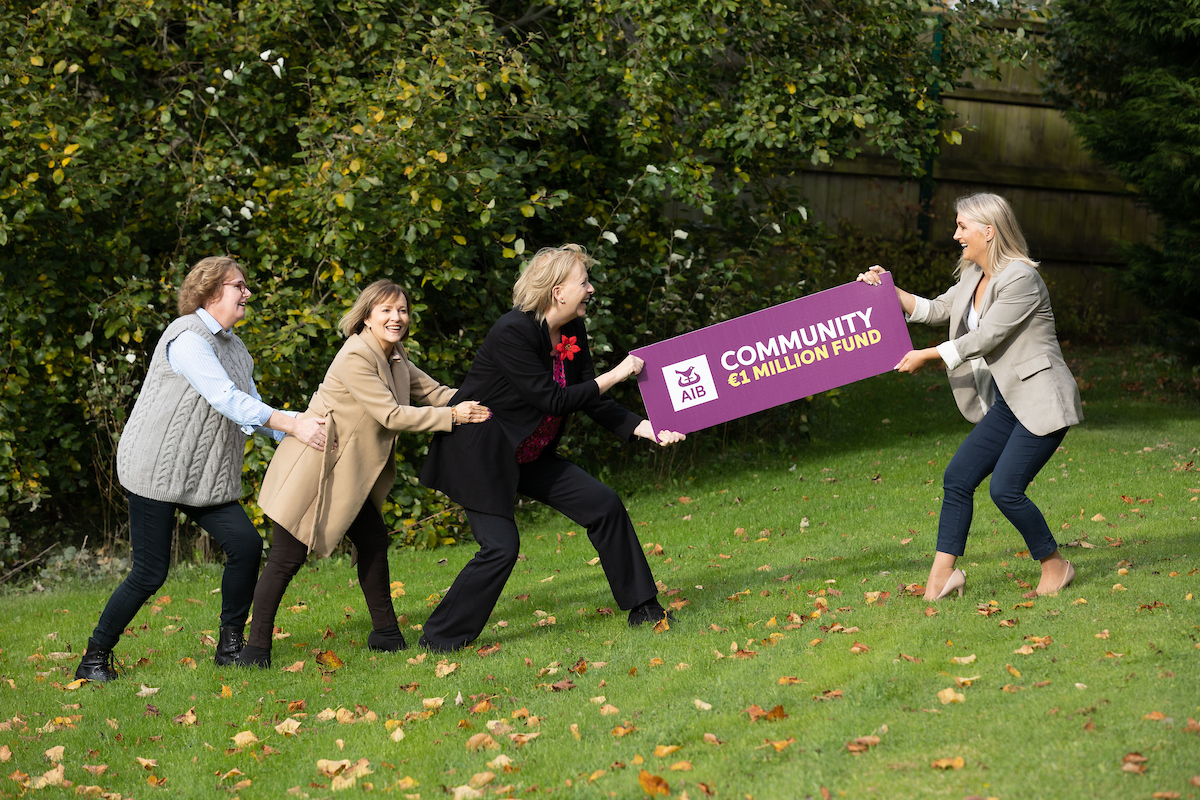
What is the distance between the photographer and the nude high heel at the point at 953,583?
5.30 meters

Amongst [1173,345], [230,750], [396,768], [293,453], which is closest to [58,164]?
[293,453]

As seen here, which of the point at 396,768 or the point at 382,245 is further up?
the point at 382,245

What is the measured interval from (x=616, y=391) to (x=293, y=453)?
4783 mm

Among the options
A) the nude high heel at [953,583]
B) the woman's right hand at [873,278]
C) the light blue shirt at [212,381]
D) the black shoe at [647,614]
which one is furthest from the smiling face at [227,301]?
the nude high heel at [953,583]

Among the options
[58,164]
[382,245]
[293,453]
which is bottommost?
[293,453]

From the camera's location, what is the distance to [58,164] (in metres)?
7.34

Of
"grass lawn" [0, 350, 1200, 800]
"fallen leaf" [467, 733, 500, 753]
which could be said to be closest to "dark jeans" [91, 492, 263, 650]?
"grass lawn" [0, 350, 1200, 800]

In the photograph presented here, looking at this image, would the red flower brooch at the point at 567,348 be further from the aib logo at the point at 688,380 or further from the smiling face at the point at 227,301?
the smiling face at the point at 227,301

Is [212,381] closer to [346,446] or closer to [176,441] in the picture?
[176,441]

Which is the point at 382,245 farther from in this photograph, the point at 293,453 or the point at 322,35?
the point at 293,453

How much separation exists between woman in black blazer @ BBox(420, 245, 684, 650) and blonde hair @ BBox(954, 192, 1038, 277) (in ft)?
5.53

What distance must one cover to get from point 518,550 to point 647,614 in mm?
740

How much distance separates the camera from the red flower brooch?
206 inches

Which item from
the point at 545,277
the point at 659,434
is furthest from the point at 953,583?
the point at 545,277
